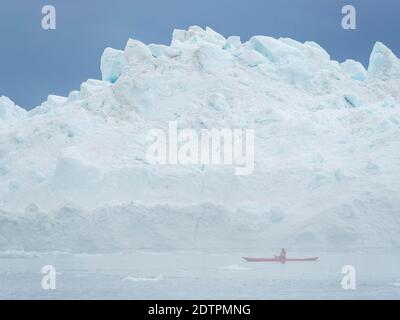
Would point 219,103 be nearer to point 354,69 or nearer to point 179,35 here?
point 179,35

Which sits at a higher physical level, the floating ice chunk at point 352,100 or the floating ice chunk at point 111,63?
the floating ice chunk at point 111,63

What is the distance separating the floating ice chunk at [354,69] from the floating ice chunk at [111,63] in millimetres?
11845

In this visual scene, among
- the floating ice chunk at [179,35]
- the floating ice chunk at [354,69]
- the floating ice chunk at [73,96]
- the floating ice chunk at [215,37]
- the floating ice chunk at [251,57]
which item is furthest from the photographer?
the floating ice chunk at [354,69]

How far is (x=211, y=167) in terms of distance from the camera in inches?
1088

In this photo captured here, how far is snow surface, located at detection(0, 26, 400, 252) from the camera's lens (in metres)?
24.9

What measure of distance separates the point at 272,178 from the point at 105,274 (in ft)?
34.7

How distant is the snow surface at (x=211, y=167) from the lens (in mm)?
24922

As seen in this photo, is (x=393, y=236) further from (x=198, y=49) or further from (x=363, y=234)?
(x=198, y=49)

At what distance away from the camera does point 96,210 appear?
25.2 meters

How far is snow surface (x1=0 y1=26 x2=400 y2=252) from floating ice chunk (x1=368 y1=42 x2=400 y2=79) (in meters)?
0.05

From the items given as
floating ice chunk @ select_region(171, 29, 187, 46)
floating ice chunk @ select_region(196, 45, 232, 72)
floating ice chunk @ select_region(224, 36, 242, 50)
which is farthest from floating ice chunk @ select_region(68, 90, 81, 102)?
floating ice chunk @ select_region(224, 36, 242, 50)

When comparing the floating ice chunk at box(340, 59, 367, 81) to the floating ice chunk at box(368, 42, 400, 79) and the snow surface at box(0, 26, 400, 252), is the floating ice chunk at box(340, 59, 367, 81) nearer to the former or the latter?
the snow surface at box(0, 26, 400, 252)

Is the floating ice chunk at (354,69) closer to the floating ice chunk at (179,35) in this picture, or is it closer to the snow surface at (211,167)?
the snow surface at (211,167)

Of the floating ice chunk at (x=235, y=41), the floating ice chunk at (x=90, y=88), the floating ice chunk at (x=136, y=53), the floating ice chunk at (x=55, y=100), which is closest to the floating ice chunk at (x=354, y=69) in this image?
the floating ice chunk at (x=235, y=41)
